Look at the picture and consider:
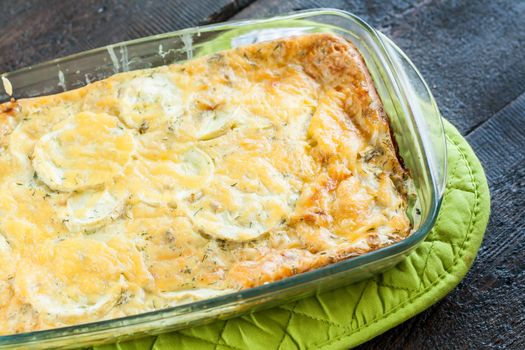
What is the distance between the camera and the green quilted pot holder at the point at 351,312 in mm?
2260

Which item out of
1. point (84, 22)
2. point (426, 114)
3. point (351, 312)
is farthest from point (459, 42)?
point (84, 22)

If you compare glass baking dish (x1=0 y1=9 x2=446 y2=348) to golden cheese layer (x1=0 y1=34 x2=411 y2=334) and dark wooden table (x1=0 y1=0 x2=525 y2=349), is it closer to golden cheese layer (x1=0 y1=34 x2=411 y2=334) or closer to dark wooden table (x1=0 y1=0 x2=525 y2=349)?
golden cheese layer (x1=0 y1=34 x2=411 y2=334)

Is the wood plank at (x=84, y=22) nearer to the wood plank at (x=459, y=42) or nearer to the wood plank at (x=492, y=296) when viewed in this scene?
the wood plank at (x=459, y=42)

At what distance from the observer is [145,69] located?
270 cm

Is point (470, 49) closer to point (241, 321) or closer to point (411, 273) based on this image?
point (411, 273)

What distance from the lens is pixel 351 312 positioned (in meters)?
2.29

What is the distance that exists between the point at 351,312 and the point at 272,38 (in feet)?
3.76

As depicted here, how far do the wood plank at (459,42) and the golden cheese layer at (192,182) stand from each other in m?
0.61

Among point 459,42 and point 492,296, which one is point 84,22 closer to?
point 459,42

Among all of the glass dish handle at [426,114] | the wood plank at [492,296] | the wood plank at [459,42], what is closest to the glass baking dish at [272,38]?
the glass dish handle at [426,114]

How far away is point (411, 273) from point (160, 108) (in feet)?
3.52

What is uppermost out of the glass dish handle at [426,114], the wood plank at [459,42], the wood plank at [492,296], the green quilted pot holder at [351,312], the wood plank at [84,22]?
the wood plank at [84,22]

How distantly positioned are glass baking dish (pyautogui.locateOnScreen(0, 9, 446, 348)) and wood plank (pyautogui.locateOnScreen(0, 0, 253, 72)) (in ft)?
1.76

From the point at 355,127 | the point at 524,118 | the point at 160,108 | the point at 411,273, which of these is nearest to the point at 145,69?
the point at 160,108
